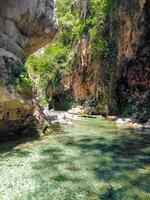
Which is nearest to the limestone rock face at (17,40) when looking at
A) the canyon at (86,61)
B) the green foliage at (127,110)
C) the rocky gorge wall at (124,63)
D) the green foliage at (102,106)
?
the canyon at (86,61)

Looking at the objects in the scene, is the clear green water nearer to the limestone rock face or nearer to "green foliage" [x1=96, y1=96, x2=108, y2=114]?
the limestone rock face

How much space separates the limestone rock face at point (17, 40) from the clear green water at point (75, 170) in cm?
152

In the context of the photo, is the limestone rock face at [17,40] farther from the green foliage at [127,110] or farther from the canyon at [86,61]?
the green foliage at [127,110]

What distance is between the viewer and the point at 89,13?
119 ft

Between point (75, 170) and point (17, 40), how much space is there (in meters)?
9.21

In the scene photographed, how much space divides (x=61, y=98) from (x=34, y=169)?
118 ft

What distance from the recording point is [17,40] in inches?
646

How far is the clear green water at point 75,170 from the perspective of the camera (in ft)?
24.8

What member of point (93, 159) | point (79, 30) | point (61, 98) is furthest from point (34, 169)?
point (61, 98)

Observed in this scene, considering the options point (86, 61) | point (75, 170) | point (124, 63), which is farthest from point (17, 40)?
point (86, 61)

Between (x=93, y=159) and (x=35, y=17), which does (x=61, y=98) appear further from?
(x=93, y=159)

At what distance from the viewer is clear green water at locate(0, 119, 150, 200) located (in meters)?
7.55

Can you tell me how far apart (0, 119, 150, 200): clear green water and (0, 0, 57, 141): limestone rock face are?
1519 millimetres

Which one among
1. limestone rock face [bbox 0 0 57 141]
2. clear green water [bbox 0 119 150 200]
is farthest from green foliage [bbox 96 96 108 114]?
clear green water [bbox 0 119 150 200]
